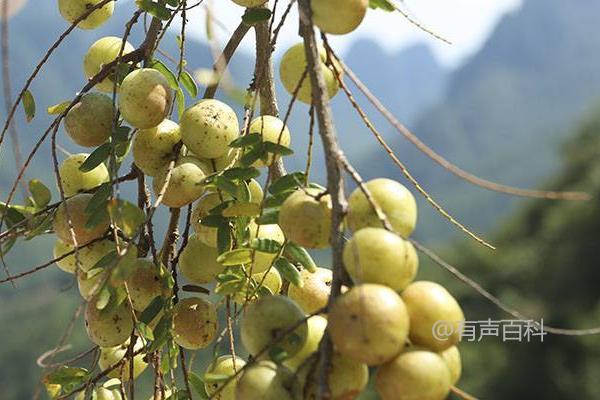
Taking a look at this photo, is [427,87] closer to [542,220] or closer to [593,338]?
[542,220]

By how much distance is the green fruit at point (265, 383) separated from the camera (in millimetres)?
520

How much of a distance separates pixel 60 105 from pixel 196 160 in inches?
8.6

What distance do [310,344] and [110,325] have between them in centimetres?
30

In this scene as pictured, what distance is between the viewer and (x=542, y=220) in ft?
70.5

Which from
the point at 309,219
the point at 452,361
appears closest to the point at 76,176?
the point at 309,219

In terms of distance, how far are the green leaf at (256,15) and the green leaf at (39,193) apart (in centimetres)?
31

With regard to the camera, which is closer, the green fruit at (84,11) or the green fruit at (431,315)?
the green fruit at (431,315)

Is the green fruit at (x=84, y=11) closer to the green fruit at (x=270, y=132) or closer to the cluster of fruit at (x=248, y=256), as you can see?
the cluster of fruit at (x=248, y=256)

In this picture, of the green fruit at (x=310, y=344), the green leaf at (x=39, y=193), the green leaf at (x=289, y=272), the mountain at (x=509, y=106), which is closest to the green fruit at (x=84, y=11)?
the green leaf at (x=39, y=193)

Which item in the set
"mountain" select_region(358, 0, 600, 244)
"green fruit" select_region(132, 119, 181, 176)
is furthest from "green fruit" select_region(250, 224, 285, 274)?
"mountain" select_region(358, 0, 600, 244)

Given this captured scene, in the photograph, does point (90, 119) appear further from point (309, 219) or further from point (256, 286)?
point (309, 219)

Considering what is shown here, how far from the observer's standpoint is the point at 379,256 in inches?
20.1

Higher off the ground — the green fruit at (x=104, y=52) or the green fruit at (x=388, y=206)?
the green fruit at (x=388, y=206)

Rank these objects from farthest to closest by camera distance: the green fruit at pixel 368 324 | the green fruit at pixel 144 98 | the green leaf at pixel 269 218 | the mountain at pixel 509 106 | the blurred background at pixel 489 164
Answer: the mountain at pixel 509 106 < the blurred background at pixel 489 164 < the green fruit at pixel 144 98 < the green leaf at pixel 269 218 < the green fruit at pixel 368 324
